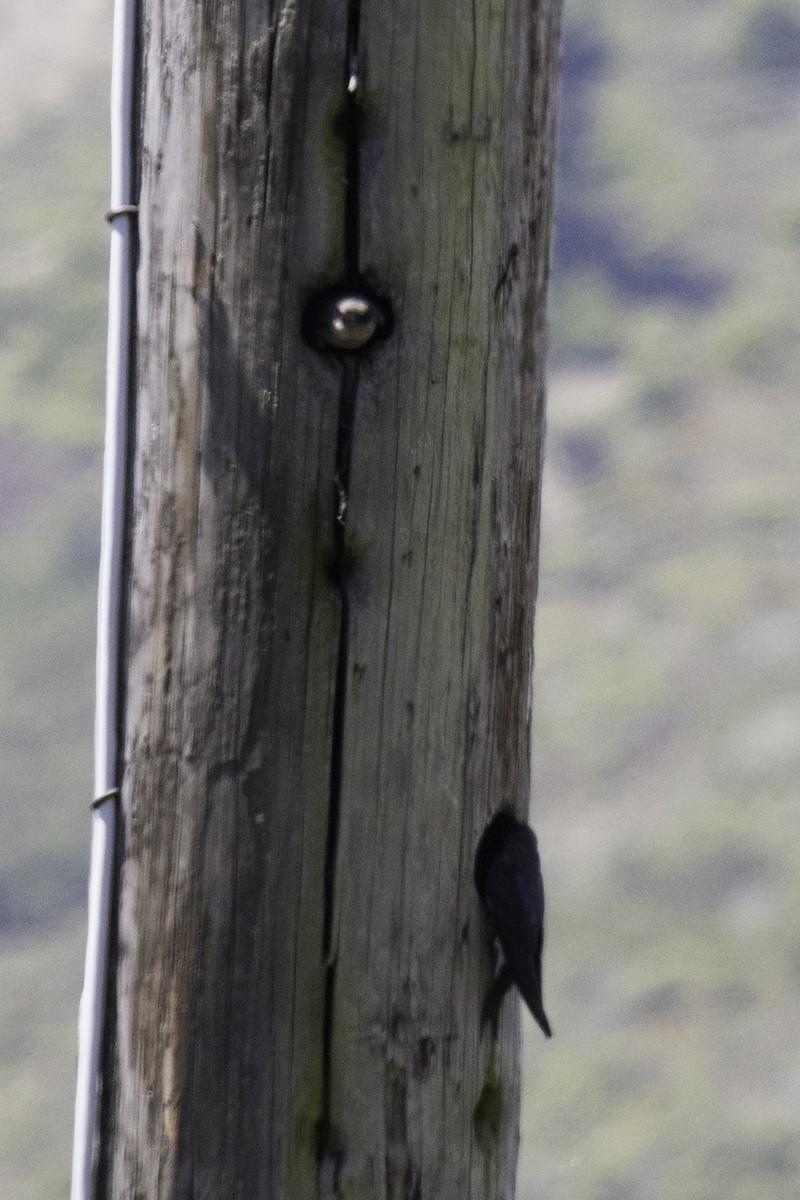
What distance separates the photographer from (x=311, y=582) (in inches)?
102

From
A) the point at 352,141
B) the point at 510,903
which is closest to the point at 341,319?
the point at 352,141

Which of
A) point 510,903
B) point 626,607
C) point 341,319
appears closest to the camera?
point 341,319

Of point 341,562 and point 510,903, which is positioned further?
point 510,903

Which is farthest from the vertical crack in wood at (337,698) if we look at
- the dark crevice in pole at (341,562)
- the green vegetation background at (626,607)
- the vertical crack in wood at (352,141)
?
the green vegetation background at (626,607)

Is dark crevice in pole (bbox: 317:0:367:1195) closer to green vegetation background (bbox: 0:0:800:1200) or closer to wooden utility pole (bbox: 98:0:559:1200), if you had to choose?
wooden utility pole (bbox: 98:0:559:1200)

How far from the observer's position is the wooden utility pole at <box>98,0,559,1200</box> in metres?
2.58

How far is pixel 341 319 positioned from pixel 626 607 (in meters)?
64.2

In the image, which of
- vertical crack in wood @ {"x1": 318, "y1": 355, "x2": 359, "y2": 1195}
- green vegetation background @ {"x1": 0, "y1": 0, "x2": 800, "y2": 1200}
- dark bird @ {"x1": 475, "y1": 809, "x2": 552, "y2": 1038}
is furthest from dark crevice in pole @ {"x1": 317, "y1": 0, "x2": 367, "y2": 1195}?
green vegetation background @ {"x1": 0, "y1": 0, "x2": 800, "y2": 1200}

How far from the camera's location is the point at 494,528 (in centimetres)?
268

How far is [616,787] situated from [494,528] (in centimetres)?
5907

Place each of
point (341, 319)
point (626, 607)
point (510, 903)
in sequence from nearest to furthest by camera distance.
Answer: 1. point (341, 319)
2. point (510, 903)
3. point (626, 607)

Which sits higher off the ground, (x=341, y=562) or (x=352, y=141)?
(x=352, y=141)

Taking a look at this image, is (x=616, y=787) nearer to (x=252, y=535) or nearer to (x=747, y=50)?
(x=747, y=50)

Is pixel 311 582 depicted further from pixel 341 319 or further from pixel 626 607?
pixel 626 607
